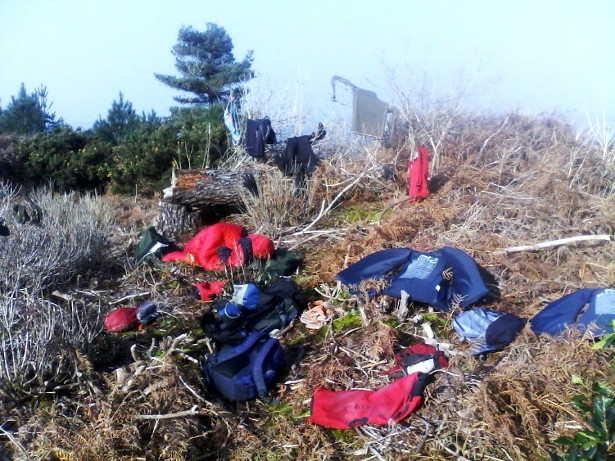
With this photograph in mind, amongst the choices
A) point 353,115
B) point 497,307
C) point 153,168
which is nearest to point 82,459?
point 497,307

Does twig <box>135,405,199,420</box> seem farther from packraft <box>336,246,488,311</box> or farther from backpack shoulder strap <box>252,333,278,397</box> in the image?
packraft <box>336,246,488,311</box>

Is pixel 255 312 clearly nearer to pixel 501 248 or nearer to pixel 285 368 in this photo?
pixel 285 368

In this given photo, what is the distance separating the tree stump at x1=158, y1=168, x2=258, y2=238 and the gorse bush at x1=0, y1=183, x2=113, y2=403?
0.74m

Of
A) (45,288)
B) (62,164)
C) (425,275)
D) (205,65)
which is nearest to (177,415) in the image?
(425,275)

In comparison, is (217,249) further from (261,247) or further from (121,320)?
(121,320)

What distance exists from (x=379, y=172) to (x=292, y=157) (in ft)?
3.73

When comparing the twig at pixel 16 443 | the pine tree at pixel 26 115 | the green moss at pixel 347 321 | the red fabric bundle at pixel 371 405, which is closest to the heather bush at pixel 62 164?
the pine tree at pixel 26 115

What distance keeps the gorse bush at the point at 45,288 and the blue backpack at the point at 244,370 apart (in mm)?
818

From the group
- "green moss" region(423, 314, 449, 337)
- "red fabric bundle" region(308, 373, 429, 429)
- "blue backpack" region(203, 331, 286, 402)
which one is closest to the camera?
"red fabric bundle" region(308, 373, 429, 429)

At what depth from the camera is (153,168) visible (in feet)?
36.1

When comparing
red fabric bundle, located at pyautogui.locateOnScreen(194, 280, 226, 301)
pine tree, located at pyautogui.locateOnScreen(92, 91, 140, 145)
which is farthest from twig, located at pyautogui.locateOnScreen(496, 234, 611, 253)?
pine tree, located at pyautogui.locateOnScreen(92, 91, 140, 145)

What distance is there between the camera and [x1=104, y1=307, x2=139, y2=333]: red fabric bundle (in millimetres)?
4344

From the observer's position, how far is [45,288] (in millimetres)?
5035

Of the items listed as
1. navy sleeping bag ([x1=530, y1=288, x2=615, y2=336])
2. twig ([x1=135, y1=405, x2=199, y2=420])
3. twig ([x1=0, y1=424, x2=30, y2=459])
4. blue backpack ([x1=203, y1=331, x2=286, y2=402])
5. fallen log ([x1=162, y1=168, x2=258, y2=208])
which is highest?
fallen log ([x1=162, y1=168, x2=258, y2=208])
